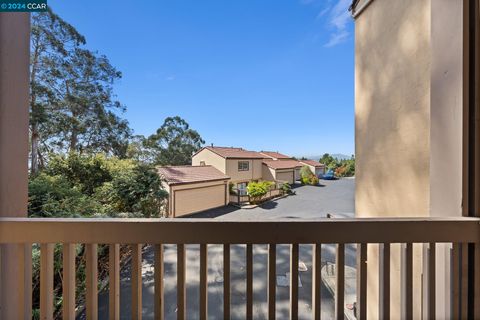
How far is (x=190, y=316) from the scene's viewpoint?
2.87m

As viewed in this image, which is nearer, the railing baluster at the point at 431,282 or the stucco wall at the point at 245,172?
the railing baluster at the point at 431,282

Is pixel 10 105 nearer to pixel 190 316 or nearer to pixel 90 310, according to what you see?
pixel 90 310

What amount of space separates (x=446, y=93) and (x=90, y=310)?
81.3 inches

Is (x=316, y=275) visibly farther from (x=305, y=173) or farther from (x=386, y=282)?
(x=305, y=173)

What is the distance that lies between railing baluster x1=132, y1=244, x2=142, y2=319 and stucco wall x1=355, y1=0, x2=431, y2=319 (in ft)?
4.21

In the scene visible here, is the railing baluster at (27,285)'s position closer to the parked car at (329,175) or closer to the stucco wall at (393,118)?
the stucco wall at (393,118)

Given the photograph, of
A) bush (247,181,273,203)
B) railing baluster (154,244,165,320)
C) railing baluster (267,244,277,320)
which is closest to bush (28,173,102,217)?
railing baluster (154,244,165,320)

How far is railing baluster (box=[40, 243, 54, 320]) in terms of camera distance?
0.98 metres

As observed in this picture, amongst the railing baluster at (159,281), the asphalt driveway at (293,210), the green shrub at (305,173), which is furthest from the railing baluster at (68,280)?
the green shrub at (305,173)

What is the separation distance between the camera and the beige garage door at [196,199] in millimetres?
3797

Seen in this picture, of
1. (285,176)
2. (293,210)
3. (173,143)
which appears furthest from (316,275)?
(285,176)

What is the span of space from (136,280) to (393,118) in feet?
7.07

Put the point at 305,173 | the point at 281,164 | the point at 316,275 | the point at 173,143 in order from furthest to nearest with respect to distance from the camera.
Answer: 1. the point at 305,173
2. the point at 281,164
3. the point at 173,143
4. the point at 316,275

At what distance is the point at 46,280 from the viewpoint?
3.26ft
